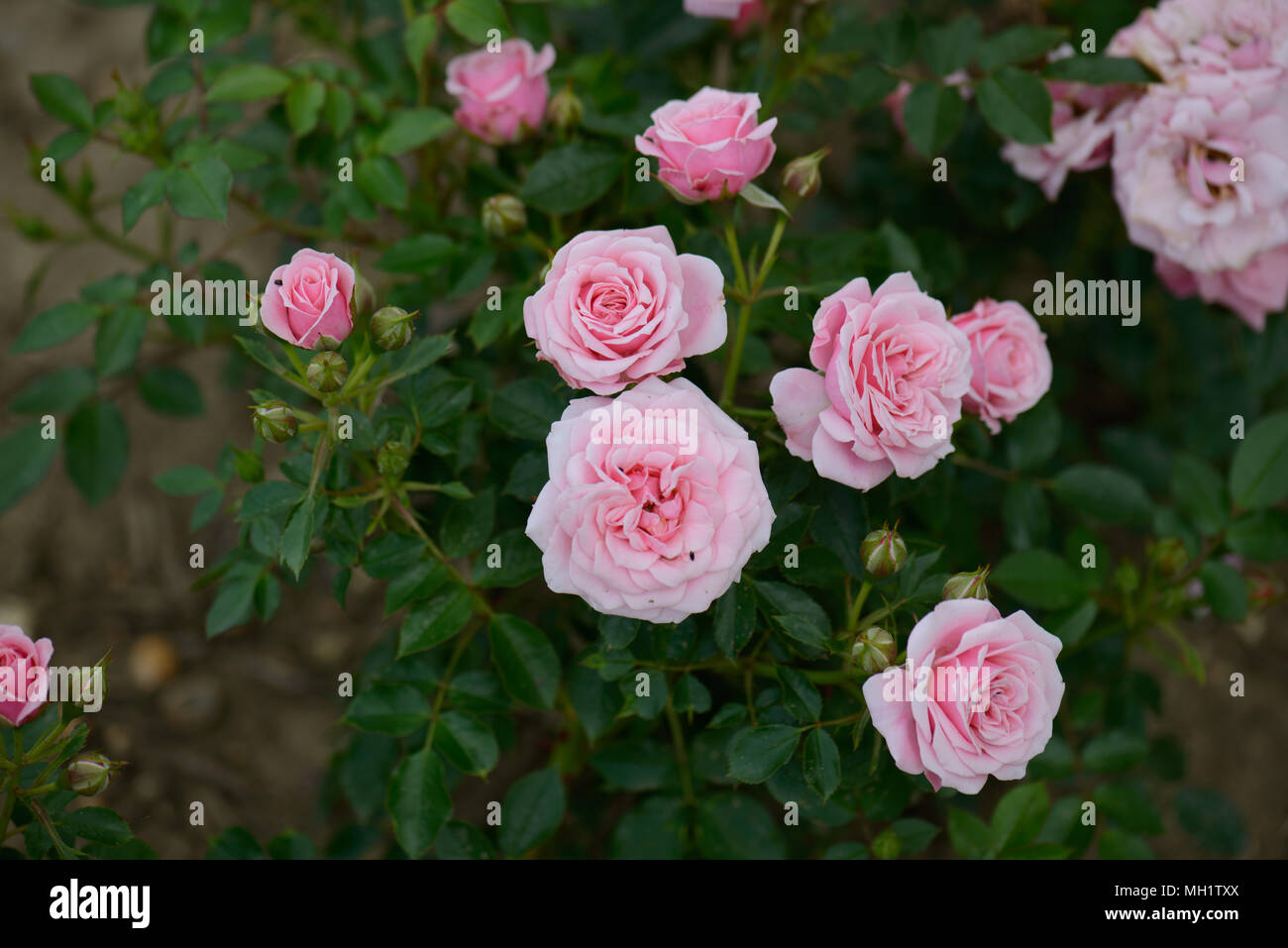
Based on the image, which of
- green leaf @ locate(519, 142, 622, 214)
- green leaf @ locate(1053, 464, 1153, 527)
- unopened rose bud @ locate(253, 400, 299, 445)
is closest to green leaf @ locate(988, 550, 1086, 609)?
green leaf @ locate(1053, 464, 1153, 527)

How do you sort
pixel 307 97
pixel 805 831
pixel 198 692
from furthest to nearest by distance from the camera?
1. pixel 198 692
2. pixel 805 831
3. pixel 307 97

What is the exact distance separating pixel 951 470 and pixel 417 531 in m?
0.92

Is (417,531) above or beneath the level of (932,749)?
above

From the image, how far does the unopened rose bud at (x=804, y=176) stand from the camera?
148cm

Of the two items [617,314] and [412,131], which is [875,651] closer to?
[617,314]

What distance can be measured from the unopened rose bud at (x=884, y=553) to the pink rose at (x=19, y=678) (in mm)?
1133

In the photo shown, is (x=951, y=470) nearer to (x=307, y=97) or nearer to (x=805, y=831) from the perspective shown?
(x=805, y=831)

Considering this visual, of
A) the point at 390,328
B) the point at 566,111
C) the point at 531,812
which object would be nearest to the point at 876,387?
the point at 390,328

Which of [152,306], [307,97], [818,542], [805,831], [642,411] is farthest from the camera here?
[805,831]

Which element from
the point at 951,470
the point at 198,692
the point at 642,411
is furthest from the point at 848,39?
the point at 198,692

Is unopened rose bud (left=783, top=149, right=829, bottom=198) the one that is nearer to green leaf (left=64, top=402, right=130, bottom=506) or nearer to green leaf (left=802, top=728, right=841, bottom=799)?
green leaf (left=802, top=728, right=841, bottom=799)

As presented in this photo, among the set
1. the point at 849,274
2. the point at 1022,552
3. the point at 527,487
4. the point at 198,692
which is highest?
the point at 849,274

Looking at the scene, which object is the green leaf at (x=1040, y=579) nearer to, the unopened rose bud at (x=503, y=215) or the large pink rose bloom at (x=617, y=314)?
the large pink rose bloom at (x=617, y=314)
